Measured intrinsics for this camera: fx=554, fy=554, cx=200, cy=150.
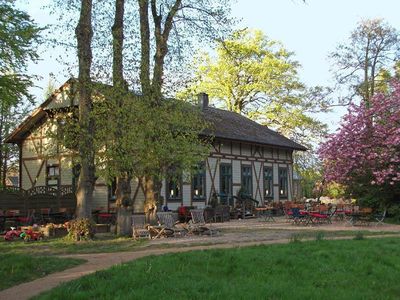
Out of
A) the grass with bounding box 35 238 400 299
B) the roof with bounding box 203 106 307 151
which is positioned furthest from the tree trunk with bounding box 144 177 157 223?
the roof with bounding box 203 106 307 151

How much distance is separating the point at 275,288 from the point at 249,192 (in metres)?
26.2

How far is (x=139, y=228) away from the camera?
61.3 ft

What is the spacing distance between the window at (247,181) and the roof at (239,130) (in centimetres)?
179

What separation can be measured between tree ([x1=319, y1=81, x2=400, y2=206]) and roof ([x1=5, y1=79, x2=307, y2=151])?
597 cm

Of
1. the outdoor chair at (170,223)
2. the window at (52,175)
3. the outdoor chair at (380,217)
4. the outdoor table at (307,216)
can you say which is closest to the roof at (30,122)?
the window at (52,175)

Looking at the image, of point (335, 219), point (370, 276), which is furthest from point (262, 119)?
point (370, 276)

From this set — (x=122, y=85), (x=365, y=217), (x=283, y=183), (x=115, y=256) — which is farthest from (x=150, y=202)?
(x=283, y=183)

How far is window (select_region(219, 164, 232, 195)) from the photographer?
31.5 metres

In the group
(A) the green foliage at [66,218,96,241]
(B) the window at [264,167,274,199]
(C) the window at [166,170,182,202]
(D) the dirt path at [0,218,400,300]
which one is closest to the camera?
(D) the dirt path at [0,218,400,300]

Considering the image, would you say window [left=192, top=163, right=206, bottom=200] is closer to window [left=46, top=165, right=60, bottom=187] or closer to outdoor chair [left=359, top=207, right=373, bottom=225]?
window [left=46, top=165, right=60, bottom=187]

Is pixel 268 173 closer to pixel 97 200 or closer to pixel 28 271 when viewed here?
pixel 97 200

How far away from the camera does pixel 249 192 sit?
111 ft

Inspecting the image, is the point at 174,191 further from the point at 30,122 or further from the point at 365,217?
the point at 365,217

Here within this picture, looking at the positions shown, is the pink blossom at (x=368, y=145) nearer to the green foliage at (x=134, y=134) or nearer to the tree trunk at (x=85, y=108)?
A: the green foliage at (x=134, y=134)
